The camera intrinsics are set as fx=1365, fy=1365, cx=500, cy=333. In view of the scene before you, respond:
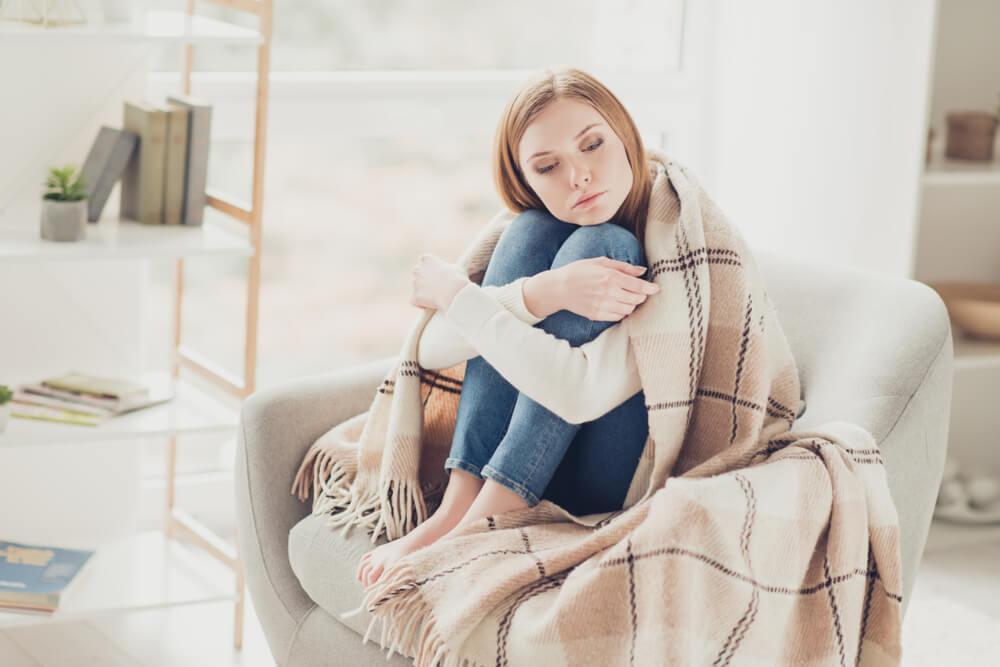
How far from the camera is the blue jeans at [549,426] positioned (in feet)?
5.67

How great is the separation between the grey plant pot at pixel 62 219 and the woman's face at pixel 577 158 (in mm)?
739

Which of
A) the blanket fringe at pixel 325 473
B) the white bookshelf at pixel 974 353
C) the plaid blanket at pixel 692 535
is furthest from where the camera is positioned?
the white bookshelf at pixel 974 353

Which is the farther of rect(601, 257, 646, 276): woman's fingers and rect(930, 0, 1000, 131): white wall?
rect(930, 0, 1000, 131): white wall

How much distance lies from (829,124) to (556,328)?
4.16ft

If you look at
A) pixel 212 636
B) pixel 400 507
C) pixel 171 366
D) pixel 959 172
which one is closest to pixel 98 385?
pixel 171 366

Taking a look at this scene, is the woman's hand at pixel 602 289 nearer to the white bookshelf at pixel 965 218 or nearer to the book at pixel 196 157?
the book at pixel 196 157

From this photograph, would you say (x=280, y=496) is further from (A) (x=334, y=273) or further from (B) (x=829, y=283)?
(A) (x=334, y=273)

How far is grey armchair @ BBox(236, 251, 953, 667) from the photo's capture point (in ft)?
5.85

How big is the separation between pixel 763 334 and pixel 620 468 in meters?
0.25

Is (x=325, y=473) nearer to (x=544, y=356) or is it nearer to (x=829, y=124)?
(x=544, y=356)

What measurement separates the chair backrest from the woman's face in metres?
0.37

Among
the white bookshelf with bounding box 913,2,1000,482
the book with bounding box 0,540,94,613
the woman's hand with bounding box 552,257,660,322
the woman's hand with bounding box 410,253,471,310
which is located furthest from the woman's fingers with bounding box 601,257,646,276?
the white bookshelf with bounding box 913,2,1000,482

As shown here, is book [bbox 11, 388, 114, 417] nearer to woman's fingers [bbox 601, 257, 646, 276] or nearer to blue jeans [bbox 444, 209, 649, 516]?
blue jeans [bbox 444, 209, 649, 516]

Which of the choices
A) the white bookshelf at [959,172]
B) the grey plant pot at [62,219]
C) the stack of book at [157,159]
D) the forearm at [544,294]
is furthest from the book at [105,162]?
the white bookshelf at [959,172]
